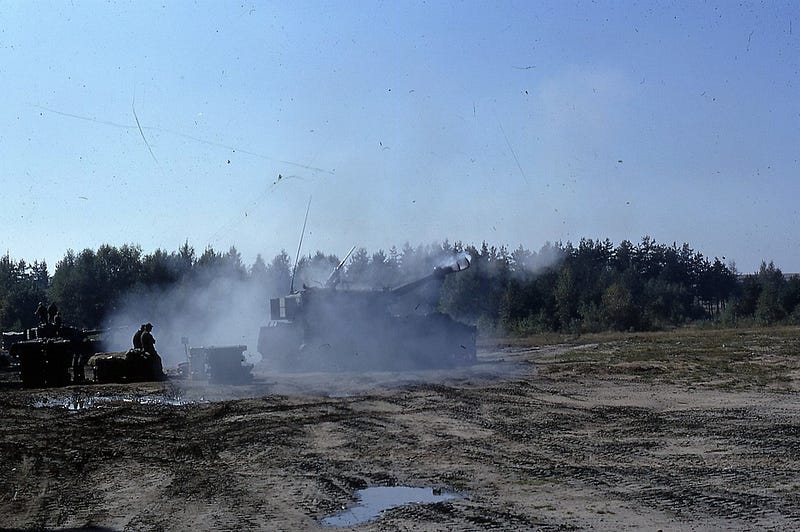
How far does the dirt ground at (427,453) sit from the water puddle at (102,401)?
88 mm

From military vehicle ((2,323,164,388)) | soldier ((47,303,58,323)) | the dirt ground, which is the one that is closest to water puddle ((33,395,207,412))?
the dirt ground

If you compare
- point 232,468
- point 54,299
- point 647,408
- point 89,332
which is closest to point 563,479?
point 232,468

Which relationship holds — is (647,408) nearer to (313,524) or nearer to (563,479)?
(563,479)

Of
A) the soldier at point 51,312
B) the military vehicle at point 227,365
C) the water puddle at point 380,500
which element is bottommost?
the water puddle at point 380,500

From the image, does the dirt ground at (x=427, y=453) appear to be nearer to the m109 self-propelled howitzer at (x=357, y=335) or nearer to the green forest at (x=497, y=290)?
the m109 self-propelled howitzer at (x=357, y=335)

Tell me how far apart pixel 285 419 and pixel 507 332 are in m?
42.8

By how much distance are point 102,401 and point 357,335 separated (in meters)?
10.3

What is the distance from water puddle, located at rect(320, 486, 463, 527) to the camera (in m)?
8.72

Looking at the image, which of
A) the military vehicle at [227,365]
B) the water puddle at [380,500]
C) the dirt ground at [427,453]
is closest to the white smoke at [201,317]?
the military vehicle at [227,365]

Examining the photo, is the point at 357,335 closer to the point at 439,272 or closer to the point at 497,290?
the point at 439,272

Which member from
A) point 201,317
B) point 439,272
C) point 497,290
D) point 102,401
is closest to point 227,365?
point 102,401

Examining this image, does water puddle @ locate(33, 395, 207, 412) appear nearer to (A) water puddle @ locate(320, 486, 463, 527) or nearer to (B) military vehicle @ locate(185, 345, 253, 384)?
(B) military vehicle @ locate(185, 345, 253, 384)

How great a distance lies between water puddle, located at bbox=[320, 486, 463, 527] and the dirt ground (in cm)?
15

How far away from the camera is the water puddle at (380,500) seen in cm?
872
